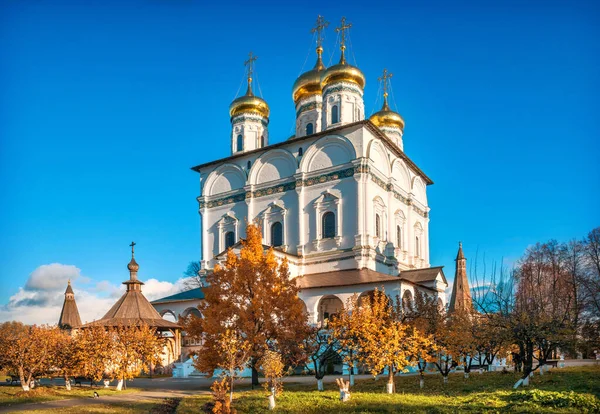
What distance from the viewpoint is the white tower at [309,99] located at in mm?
33438

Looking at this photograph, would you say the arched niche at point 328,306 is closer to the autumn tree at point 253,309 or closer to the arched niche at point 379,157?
the arched niche at point 379,157

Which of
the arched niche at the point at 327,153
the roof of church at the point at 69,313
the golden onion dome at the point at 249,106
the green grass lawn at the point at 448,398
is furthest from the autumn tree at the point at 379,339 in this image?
the roof of church at the point at 69,313

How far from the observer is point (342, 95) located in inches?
1228

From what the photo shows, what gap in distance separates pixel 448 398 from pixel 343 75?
2151cm

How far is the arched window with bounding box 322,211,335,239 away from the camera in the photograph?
2917 centimetres

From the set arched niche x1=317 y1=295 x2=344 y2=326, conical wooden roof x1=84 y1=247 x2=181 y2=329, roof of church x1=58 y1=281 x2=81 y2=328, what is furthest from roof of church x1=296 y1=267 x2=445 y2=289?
roof of church x1=58 y1=281 x2=81 y2=328

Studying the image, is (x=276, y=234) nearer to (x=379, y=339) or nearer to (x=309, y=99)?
(x=309, y=99)

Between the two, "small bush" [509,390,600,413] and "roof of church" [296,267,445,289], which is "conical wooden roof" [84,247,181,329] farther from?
"small bush" [509,390,600,413]

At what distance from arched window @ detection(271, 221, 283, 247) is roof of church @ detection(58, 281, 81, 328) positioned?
17409mm

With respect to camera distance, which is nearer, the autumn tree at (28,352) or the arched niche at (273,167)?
the autumn tree at (28,352)

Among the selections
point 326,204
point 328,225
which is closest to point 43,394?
point 328,225

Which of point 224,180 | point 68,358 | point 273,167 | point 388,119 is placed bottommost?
point 68,358

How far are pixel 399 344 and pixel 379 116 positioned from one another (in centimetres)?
2501

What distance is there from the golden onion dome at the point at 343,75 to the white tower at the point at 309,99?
5.60 ft
